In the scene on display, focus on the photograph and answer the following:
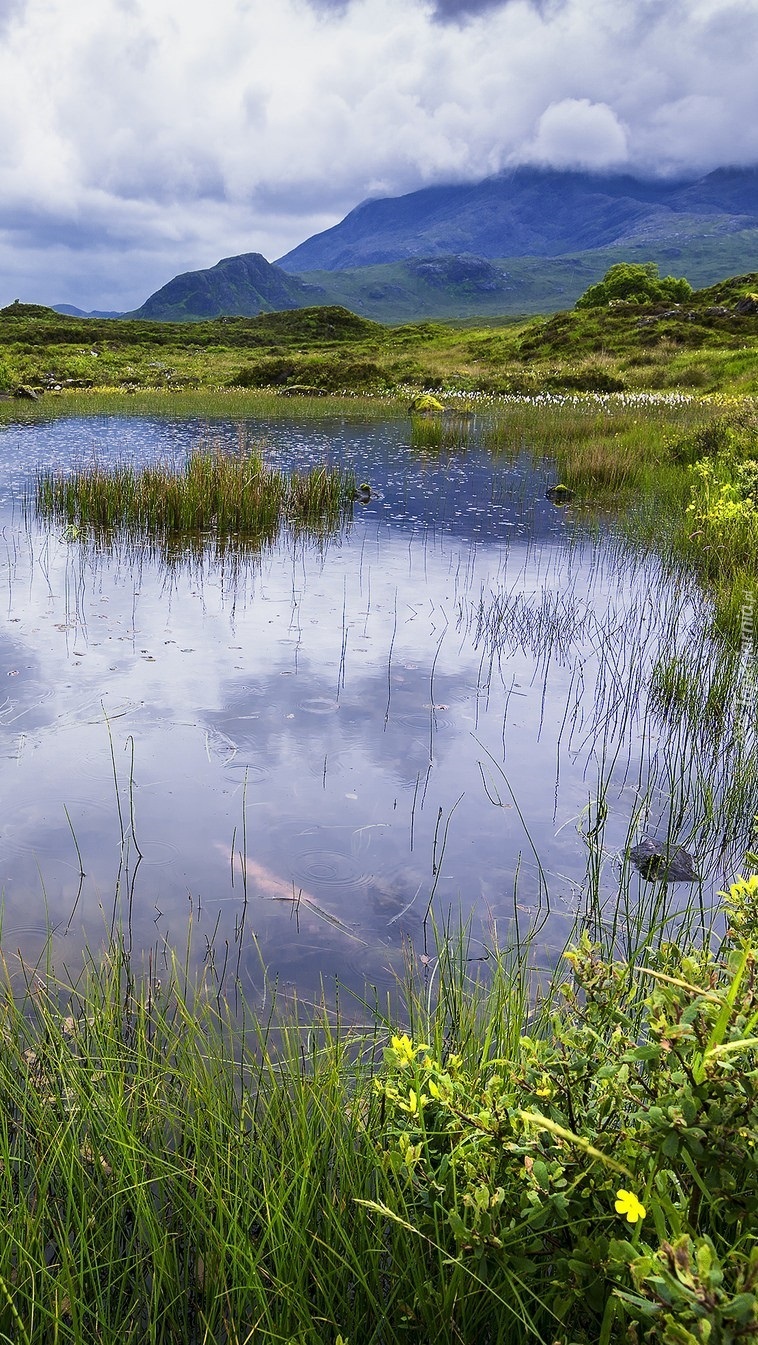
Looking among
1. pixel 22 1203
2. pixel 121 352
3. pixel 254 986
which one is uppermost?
pixel 121 352

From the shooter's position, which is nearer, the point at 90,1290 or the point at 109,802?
the point at 90,1290

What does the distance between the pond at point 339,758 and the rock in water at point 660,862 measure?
7 centimetres

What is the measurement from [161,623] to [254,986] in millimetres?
5901

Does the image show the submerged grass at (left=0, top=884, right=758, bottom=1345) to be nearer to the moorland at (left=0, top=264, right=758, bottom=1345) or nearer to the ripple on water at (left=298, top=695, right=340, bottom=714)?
the moorland at (left=0, top=264, right=758, bottom=1345)

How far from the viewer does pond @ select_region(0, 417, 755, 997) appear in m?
4.26

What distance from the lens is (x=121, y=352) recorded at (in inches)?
2630

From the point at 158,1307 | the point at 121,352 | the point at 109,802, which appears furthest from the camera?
the point at 121,352

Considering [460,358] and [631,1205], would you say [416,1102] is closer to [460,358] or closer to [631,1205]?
[631,1205]

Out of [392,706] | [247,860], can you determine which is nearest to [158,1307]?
[247,860]

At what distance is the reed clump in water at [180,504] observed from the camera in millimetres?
13703

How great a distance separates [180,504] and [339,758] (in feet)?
29.3

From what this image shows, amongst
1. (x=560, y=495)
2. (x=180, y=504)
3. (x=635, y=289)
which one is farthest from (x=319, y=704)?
(x=635, y=289)

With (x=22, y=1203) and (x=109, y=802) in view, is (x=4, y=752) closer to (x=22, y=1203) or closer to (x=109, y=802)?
(x=109, y=802)

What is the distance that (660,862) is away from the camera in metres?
4.59
